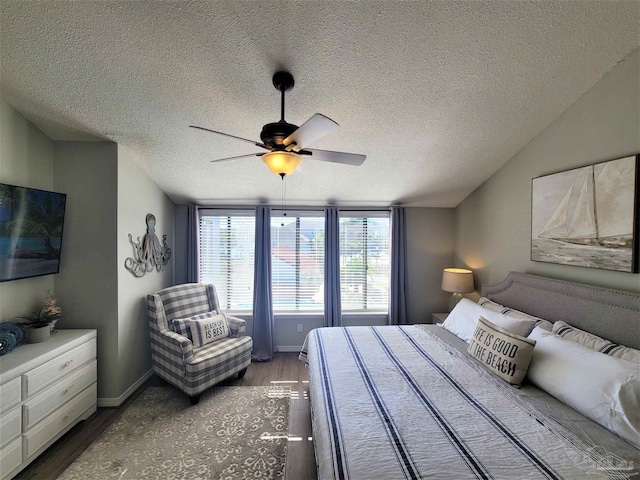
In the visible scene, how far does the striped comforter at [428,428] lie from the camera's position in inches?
42.1

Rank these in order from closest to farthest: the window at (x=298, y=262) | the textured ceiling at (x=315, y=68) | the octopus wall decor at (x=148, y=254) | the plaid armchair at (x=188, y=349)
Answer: the textured ceiling at (x=315, y=68) < the plaid armchair at (x=188, y=349) < the octopus wall decor at (x=148, y=254) < the window at (x=298, y=262)

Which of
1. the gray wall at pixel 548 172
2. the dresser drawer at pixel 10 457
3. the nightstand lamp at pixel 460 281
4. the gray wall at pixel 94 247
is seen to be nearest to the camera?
the dresser drawer at pixel 10 457

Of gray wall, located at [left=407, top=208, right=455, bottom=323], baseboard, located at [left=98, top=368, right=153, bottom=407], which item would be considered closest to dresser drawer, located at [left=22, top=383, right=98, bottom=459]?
baseboard, located at [left=98, top=368, right=153, bottom=407]

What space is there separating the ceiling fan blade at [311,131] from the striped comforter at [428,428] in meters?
1.56

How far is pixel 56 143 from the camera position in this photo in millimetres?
2412

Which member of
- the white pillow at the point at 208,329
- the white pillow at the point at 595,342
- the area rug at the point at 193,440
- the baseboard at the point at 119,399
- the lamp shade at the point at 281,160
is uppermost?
the lamp shade at the point at 281,160

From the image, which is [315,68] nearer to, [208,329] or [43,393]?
[208,329]

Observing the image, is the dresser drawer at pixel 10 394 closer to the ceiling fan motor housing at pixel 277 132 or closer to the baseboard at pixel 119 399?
the baseboard at pixel 119 399

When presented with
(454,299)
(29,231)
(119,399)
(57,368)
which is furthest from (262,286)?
(454,299)

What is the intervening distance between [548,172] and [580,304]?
3.87ft

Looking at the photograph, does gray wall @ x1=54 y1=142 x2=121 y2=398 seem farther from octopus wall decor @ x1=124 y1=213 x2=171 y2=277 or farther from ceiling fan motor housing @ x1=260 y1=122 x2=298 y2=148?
ceiling fan motor housing @ x1=260 y1=122 x2=298 y2=148

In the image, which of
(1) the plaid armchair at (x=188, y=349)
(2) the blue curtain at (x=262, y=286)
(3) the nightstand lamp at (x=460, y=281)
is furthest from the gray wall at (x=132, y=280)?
(3) the nightstand lamp at (x=460, y=281)

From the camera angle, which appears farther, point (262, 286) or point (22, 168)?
point (262, 286)

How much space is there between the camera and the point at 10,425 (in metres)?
1.68
